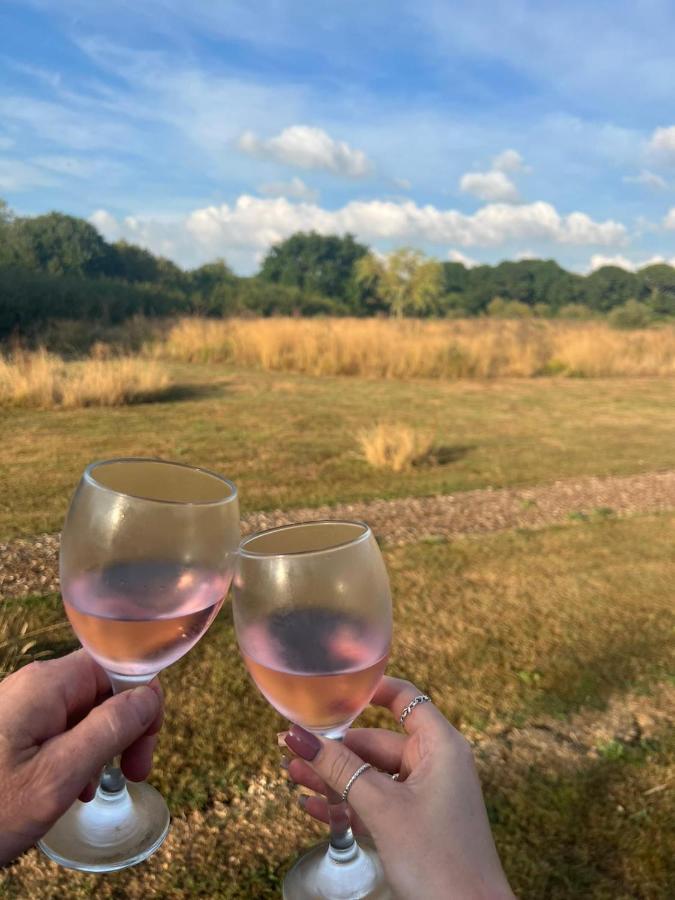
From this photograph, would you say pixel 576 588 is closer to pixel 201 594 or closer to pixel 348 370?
pixel 201 594

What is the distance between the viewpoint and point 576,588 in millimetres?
3732

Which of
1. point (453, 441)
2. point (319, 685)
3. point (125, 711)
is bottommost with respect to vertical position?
point (453, 441)

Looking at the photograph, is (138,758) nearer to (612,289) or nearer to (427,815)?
(427,815)

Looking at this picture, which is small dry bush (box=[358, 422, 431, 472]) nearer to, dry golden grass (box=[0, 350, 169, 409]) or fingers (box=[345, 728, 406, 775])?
dry golden grass (box=[0, 350, 169, 409])

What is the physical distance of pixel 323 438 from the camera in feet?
23.2

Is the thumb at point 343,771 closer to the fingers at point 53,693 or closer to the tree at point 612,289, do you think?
the fingers at point 53,693

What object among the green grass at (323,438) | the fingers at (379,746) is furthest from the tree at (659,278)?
the fingers at (379,746)

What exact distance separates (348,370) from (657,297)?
35.4 m

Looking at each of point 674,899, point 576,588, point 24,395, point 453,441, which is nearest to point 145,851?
point 674,899

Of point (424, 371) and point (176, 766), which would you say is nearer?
point (176, 766)

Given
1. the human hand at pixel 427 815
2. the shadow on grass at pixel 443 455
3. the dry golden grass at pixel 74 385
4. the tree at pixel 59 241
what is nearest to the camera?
the human hand at pixel 427 815

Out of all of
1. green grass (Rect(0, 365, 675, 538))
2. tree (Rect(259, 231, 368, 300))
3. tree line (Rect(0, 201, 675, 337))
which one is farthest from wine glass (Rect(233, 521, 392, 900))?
tree (Rect(259, 231, 368, 300))

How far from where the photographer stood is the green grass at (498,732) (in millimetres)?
1836

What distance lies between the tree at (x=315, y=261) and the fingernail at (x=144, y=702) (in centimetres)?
4371
